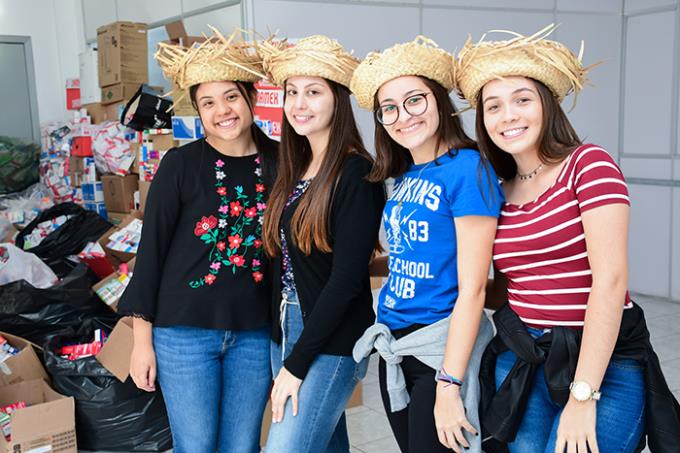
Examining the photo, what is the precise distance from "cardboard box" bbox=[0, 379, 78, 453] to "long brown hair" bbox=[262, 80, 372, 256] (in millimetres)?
1491

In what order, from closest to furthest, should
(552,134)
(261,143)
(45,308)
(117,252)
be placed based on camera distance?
(552,134) → (261,143) → (45,308) → (117,252)

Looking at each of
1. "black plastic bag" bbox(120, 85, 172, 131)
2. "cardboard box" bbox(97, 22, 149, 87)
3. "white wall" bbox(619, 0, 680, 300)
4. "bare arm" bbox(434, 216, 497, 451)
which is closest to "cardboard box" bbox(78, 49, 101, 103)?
"cardboard box" bbox(97, 22, 149, 87)

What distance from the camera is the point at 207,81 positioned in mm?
1747

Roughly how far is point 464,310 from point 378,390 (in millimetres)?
2191

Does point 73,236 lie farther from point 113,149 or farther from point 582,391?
point 582,391

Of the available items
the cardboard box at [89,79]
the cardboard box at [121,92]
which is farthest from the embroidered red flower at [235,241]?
the cardboard box at [89,79]

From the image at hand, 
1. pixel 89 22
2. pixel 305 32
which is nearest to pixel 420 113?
pixel 305 32

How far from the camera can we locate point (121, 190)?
5023 mm

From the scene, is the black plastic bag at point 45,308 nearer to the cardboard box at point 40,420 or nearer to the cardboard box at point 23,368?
the cardboard box at point 23,368

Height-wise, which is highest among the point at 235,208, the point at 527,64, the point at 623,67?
the point at 623,67

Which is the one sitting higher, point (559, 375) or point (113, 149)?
point (113, 149)

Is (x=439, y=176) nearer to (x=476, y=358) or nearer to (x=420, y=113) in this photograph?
(x=420, y=113)

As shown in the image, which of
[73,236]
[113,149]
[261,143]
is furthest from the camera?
[113,149]

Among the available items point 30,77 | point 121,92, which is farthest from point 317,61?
point 30,77
